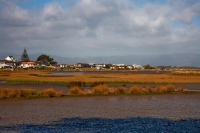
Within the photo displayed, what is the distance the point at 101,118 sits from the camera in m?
22.2

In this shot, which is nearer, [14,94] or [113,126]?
[113,126]

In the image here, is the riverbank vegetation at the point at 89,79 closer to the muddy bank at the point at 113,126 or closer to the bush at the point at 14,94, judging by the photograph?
the bush at the point at 14,94

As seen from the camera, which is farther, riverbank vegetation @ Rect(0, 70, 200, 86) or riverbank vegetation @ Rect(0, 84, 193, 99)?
riverbank vegetation @ Rect(0, 70, 200, 86)

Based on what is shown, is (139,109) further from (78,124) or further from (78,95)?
(78,95)

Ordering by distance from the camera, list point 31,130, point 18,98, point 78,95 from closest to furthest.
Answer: point 31,130 → point 18,98 → point 78,95

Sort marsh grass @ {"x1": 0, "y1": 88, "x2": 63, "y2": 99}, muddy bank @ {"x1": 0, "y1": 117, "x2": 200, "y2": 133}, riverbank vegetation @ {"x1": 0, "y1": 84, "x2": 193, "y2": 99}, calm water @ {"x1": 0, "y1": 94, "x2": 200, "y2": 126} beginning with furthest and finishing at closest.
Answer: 1. riverbank vegetation @ {"x1": 0, "y1": 84, "x2": 193, "y2": 99}
2. marsh grass @ {"x1": 0, "y1": 88, "x2": 63, "y2": 99}
3. calm water @ {"x1": 0, "y1": 94, "x2": 200, "y2": 126}
4. muddy bank @ {"x1": 0, "y1": 117, "x2": 200, "y2": 133}

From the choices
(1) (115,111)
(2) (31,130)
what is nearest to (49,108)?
(1) (115,111)

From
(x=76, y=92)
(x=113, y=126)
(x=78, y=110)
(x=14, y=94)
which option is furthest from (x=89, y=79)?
(x=113, y=126)

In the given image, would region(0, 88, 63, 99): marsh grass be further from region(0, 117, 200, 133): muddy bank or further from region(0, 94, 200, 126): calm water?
region(0, 117, 200, 133): muddy bank

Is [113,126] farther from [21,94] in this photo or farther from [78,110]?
[21,94]

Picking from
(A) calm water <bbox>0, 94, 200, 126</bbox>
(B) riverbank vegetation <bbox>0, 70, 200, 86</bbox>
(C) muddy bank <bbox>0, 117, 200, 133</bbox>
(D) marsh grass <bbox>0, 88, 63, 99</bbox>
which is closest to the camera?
(C) muddy bank <bbox>0, 117, 200, 133</bbox>

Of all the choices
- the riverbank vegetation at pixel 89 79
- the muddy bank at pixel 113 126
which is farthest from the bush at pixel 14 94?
the riverbank vegetation at pixel 89 79

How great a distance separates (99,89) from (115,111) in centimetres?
1280

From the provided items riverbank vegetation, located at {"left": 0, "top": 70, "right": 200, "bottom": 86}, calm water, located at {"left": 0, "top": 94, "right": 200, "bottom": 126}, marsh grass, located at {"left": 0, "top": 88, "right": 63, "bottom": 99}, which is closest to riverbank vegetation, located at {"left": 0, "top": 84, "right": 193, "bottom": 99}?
marsh grass, located at {"left": 0, "top": 88, "right": 63, "bottom": 99}
